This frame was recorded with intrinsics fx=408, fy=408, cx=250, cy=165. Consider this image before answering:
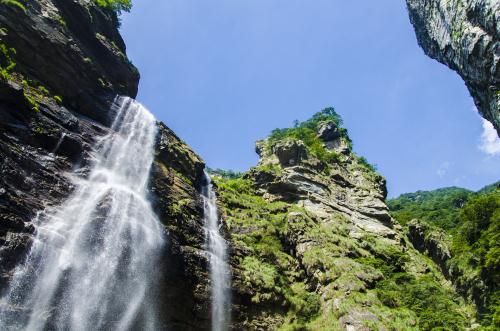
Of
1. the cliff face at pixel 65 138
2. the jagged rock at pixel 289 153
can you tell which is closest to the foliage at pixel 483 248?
the cliff face at pixel 65 138

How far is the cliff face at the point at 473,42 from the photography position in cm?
2994

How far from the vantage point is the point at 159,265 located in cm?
2230

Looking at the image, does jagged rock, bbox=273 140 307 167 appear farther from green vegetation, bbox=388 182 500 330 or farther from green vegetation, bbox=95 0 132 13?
green vegetation, bbox=95 0 132 13

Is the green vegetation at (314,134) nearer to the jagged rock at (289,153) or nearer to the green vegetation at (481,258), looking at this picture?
the jagged rock at (289,153)

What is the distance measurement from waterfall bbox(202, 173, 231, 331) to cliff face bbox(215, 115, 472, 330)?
1.87 feet

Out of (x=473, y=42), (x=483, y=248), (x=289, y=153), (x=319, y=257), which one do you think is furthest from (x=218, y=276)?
(x=473, y=42)

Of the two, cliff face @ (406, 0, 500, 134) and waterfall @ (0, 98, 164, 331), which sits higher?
cliff face @ (406, 0, 500, 134)

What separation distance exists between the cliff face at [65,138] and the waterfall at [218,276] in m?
0.58

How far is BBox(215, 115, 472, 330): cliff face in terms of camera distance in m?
23.0

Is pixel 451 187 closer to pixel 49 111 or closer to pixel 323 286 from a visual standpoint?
pixel 323 286

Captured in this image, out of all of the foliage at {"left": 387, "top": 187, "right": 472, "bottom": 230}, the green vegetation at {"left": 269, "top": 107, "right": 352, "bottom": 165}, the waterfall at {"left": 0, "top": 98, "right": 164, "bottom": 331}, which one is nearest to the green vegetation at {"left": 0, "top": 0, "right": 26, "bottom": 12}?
the waterfall at {"left": 0, "top": 98, "right": 164, "bottom": 331}

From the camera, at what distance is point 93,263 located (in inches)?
780

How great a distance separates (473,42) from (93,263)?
104ft

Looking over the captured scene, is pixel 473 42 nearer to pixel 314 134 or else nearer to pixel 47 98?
pixel 314 134
